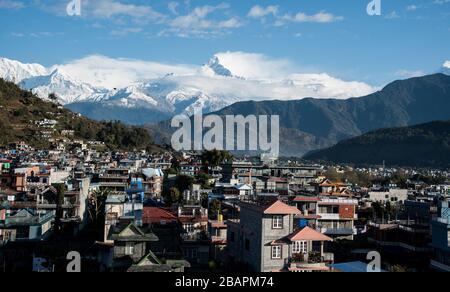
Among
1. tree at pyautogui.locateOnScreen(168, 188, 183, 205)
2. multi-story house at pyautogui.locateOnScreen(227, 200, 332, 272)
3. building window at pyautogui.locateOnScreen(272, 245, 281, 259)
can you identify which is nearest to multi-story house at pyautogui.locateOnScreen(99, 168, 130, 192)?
tree at pyautogui.locateOnScreen(168, 188, 183, 205)

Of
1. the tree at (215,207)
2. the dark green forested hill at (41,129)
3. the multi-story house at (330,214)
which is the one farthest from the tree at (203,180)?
the dark green forested hill at (41,129)

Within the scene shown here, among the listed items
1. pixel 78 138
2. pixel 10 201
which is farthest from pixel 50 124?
pixel 10 201

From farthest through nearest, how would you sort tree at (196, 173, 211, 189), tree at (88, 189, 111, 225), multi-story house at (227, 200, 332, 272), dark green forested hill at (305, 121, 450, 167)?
1. dark green forested hill at (305, 121, 450, 167)
2. tree at (196, 173, 211, 189)
3. tree at (88, 189, 111, 225)
4. multi-story house at (227, 200, 332, 272)

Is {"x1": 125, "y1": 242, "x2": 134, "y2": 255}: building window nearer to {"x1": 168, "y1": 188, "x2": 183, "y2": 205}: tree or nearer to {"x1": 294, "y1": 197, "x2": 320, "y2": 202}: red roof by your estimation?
{"x1": 294, "y1": 197, "x2": 320, "y2": 202}: red roof

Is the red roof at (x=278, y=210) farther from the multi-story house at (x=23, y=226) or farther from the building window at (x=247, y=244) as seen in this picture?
the multi-story house at (x=23, y=226)
